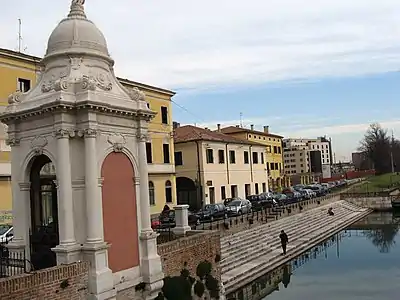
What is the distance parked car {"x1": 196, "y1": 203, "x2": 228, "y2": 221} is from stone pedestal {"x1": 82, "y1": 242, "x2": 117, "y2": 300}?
62.9ft

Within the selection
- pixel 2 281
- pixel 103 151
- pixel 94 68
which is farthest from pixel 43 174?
pixel 2 281

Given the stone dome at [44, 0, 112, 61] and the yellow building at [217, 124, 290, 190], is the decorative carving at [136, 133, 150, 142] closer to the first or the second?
the stone dome at [44, 0, 112, 61]

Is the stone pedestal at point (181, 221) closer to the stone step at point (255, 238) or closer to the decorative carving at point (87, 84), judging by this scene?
A: the stone step at point (255, 238)

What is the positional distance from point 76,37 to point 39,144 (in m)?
2.68

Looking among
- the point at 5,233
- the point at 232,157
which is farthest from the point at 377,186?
the point at 5,233

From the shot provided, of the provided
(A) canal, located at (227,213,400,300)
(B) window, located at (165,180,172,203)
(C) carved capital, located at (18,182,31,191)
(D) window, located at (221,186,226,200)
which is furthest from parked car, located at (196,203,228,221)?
(C) carved capital, located at (18,182,31,191)

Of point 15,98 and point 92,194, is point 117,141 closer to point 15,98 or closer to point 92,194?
point 92,194

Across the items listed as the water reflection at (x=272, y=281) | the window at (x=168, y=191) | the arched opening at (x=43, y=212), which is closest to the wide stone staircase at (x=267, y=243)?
the water reflection at (x=272, y=281)

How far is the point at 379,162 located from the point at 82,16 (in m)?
90.7

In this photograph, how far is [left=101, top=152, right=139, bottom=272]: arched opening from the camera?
1088 cm

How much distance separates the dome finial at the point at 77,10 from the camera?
11454 mm

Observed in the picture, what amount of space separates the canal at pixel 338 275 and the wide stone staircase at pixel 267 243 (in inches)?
21.9

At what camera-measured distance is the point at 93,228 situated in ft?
33.5

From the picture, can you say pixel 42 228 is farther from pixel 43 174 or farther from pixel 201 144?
pixel 201 144
